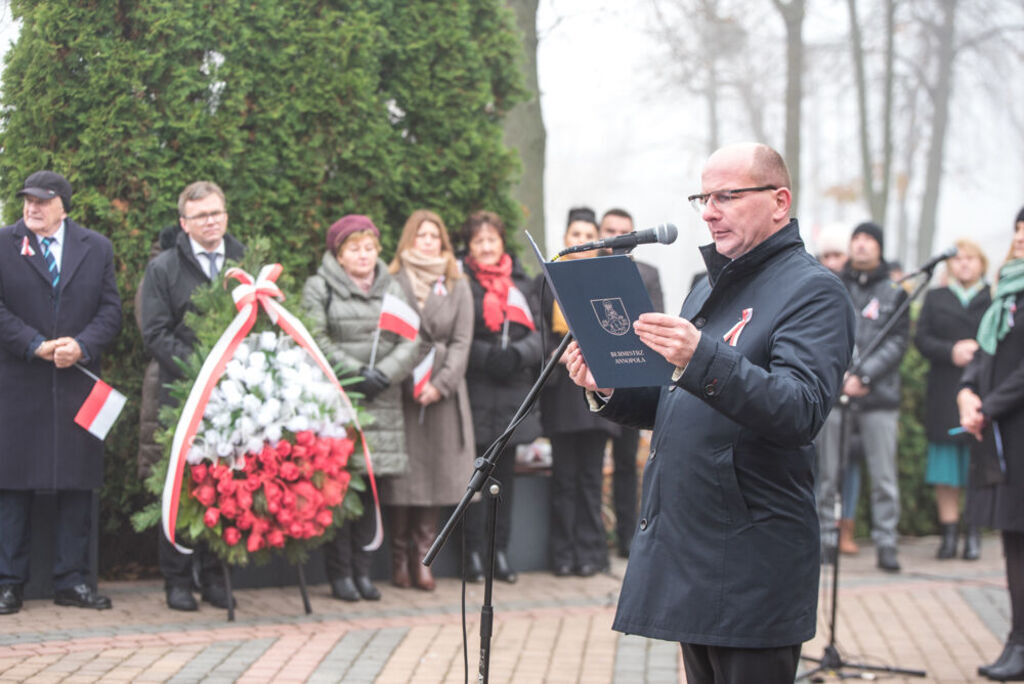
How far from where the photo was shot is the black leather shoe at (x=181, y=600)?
6902mm

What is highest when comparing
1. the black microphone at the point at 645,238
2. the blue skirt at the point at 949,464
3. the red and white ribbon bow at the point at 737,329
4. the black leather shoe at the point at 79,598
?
the black microphone at the point at 645,238

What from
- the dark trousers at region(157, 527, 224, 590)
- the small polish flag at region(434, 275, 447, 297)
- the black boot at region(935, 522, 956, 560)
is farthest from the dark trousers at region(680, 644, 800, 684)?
the black boot at region(935, 522, 956, 560)

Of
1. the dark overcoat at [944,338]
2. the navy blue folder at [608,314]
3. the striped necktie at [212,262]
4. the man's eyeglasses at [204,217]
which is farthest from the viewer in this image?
the dark overcoat at [944,338]

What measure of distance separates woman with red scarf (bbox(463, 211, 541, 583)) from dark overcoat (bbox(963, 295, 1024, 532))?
2857 millimetres

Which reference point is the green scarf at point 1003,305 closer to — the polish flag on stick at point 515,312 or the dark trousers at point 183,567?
the polish flag on stick at point 515,312

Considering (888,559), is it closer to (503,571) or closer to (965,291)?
(965,291)

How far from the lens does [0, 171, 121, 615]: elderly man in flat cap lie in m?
6.58

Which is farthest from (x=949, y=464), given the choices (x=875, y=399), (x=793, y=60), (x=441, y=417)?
(x=793, y=60)

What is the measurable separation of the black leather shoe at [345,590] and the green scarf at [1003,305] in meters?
3.94

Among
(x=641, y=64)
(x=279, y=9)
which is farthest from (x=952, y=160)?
(x=279, y=9)

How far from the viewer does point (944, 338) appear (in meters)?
9.64

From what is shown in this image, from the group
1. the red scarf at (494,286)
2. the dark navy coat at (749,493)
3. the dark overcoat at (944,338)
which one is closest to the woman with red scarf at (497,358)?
the red scarf at (494,286)

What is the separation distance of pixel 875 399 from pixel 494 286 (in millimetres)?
3245

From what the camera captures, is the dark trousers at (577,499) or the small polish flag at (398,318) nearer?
the small polish flag at (398,318)
